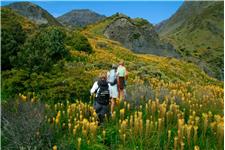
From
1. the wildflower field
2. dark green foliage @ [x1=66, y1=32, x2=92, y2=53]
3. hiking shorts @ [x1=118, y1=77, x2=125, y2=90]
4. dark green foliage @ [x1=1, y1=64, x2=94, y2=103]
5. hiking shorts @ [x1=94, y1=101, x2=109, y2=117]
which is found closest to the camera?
the wildflower field

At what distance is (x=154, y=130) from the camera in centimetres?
995

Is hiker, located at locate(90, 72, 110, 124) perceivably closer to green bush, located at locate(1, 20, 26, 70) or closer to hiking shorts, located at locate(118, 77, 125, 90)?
hiking shorts, located at locate(118, 77, 125, 90)

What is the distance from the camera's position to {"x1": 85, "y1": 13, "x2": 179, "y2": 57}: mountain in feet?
173

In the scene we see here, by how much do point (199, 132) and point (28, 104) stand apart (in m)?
4.05

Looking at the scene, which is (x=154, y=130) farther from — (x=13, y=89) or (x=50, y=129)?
(x=13, y=89)

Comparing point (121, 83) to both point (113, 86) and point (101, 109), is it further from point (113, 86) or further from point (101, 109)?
point (101, 109)

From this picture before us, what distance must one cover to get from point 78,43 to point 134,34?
22489 mm

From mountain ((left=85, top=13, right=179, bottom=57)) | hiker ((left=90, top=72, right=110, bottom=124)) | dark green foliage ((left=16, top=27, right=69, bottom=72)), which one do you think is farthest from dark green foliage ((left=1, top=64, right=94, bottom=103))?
mountain ((left=85, top=13, right=179, bottom=57))

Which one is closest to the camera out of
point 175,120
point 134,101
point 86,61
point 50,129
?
point 50,129

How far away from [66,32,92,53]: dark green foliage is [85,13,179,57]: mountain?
2047 cm

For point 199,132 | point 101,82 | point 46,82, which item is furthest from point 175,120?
point 46,82

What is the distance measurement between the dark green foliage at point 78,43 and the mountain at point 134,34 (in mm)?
20474

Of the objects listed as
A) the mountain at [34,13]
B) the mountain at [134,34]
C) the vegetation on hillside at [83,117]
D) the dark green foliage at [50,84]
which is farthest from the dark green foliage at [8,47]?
the mountain at [34,13]

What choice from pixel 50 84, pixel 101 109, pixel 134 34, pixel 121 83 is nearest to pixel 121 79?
pixel 121 83
